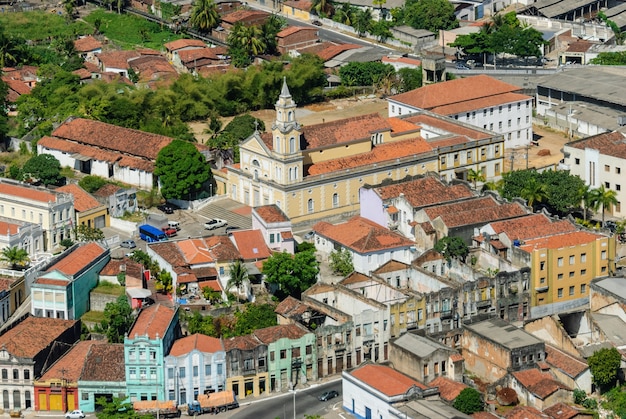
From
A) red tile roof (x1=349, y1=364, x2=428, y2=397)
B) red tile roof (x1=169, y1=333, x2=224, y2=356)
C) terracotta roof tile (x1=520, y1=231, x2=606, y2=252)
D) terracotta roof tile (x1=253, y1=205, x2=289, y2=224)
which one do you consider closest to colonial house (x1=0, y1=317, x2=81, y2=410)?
red tile roof (x1=169, y1=333, x2=224, y2=356)

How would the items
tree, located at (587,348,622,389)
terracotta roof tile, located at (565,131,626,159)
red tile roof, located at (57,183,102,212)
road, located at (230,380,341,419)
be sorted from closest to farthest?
road, located at (230,380,341,419), tree, located at (587,348,622,389), red tile roof, located at (57,183,102,212), terracotta roof tile, located at (565,131,626,159)

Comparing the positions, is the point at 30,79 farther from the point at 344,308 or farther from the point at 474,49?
the point at 344,308

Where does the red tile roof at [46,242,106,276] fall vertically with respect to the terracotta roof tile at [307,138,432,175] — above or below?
below

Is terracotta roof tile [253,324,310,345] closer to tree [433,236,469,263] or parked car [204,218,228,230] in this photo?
tree [433,236,469,263]

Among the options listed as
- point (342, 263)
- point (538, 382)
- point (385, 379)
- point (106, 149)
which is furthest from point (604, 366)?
point (106, 149)

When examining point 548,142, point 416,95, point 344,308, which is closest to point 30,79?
point 416,95

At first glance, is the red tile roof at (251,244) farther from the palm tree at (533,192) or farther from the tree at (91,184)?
the palm tree at (533,192)
